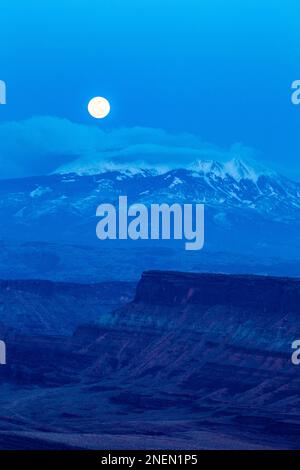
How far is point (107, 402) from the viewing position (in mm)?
106250

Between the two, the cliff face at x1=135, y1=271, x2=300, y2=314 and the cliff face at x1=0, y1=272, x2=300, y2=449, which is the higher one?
the cliff face at x1=135, y1=271, x2=300, y2=314

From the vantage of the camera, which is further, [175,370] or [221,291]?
[221,291]

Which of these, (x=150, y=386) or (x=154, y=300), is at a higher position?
(x=154, y=300)

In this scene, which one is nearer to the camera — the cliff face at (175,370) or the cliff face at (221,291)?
the cliff face at (175,370)

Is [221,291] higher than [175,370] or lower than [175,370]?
higher

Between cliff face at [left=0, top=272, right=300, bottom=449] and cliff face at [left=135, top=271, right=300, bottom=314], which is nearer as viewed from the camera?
cliff face at [left=0, top=272, right=300, bottom=449]

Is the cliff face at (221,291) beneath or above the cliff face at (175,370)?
above

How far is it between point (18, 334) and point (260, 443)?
44237 millimetres

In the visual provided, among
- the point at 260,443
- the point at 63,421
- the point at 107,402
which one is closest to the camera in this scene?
the point at 260,443
